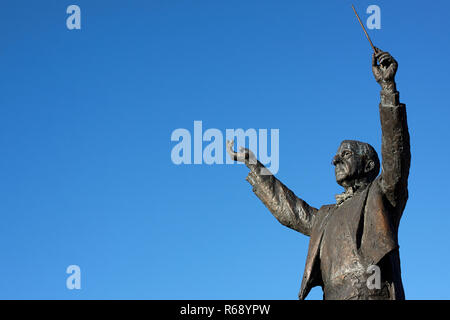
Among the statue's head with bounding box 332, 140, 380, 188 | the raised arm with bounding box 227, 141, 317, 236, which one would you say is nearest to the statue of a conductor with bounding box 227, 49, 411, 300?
the statue's head with bounding box 332, 140, 380, 188

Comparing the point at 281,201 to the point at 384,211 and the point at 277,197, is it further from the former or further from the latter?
the point at 384,211

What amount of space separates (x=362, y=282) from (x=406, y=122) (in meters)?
1.98

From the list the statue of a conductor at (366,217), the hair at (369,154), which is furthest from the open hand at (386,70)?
the hair at (369,154)

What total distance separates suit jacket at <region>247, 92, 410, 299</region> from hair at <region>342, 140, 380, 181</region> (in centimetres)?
36

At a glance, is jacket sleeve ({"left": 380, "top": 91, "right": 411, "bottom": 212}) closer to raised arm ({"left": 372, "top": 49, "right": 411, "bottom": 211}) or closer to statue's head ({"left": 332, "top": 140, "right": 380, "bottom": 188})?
raised arm ({"left": 372, "top": 49, "right": 411, "bottom": 211})

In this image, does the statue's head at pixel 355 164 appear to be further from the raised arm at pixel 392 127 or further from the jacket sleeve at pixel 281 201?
the raised arm at pixel 392 127

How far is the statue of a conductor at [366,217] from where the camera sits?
443 inches

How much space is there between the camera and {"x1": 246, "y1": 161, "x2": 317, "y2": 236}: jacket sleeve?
1287 centimetres

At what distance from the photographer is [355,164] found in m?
12.3

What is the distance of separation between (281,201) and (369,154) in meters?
1.43

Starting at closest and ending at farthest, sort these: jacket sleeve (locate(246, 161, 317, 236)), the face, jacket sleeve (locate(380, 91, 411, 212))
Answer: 1. jacket sleeve (locate(380, 91, 411, 212))
2. the face
3. jacket sleeve (locate(246, 161, 317, 236))

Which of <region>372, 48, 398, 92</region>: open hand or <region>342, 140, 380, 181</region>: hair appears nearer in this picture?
<region>372, 48, 398, 92</region>: open hand
